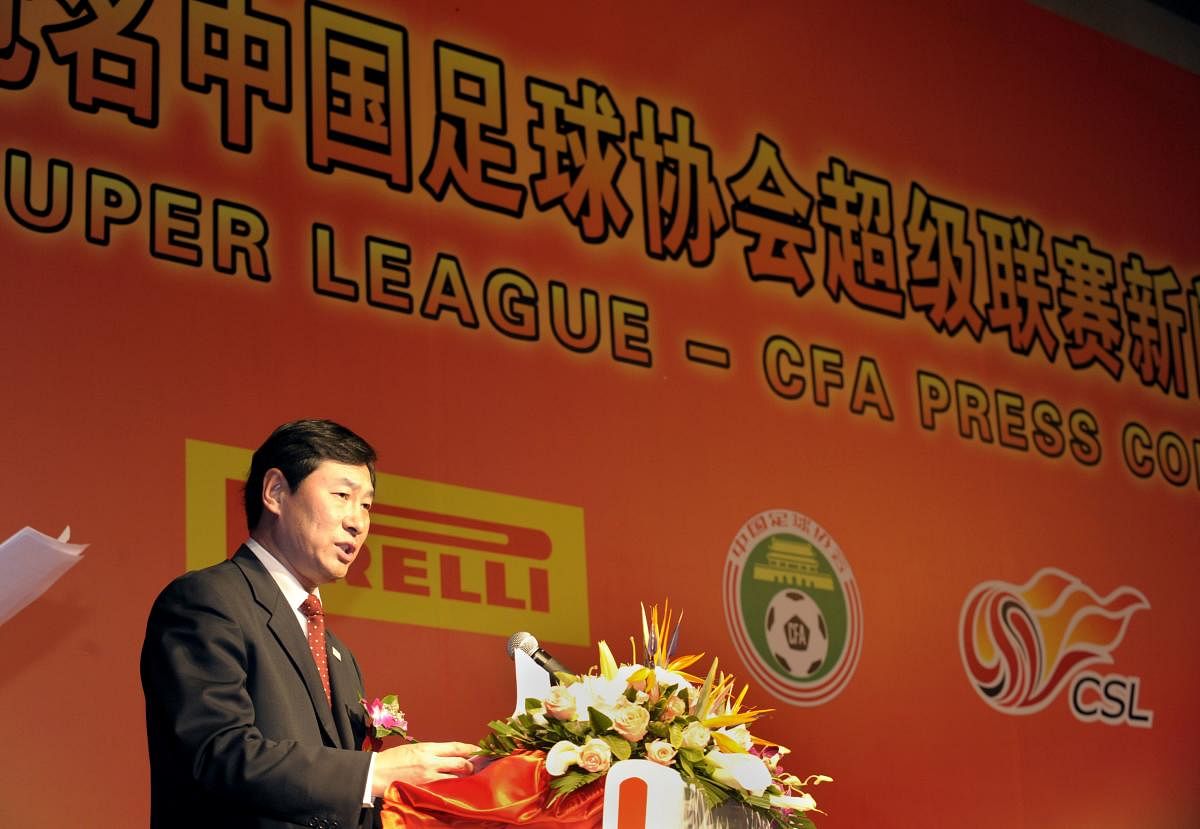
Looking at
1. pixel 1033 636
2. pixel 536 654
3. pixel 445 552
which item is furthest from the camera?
pixel 1033 636

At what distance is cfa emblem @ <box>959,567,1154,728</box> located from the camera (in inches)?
204

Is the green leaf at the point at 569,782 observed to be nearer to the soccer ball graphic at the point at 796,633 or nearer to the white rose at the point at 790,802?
the white rose at the point at 790,802

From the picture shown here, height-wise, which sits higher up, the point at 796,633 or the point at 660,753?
the point at 796,633

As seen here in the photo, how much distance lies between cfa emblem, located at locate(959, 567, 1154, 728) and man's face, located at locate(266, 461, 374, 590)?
9.20ft

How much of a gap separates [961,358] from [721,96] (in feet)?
3.68

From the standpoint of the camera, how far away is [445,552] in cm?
404

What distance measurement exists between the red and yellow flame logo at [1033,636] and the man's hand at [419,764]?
2.91 metres

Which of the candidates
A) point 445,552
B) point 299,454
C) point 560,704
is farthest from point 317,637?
point 445,552

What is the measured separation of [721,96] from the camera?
5.07 meters

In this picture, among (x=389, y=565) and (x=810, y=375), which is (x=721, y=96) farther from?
(x=389, y=565)

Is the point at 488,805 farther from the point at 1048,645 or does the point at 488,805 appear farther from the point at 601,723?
the point at 1048,645

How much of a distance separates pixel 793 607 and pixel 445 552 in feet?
3.73

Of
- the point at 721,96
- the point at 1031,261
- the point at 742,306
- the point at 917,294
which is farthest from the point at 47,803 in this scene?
the point at 1031,261

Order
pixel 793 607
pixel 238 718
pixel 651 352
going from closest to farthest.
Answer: pixel 238 718
pixel 651 352
pixel 793 607
